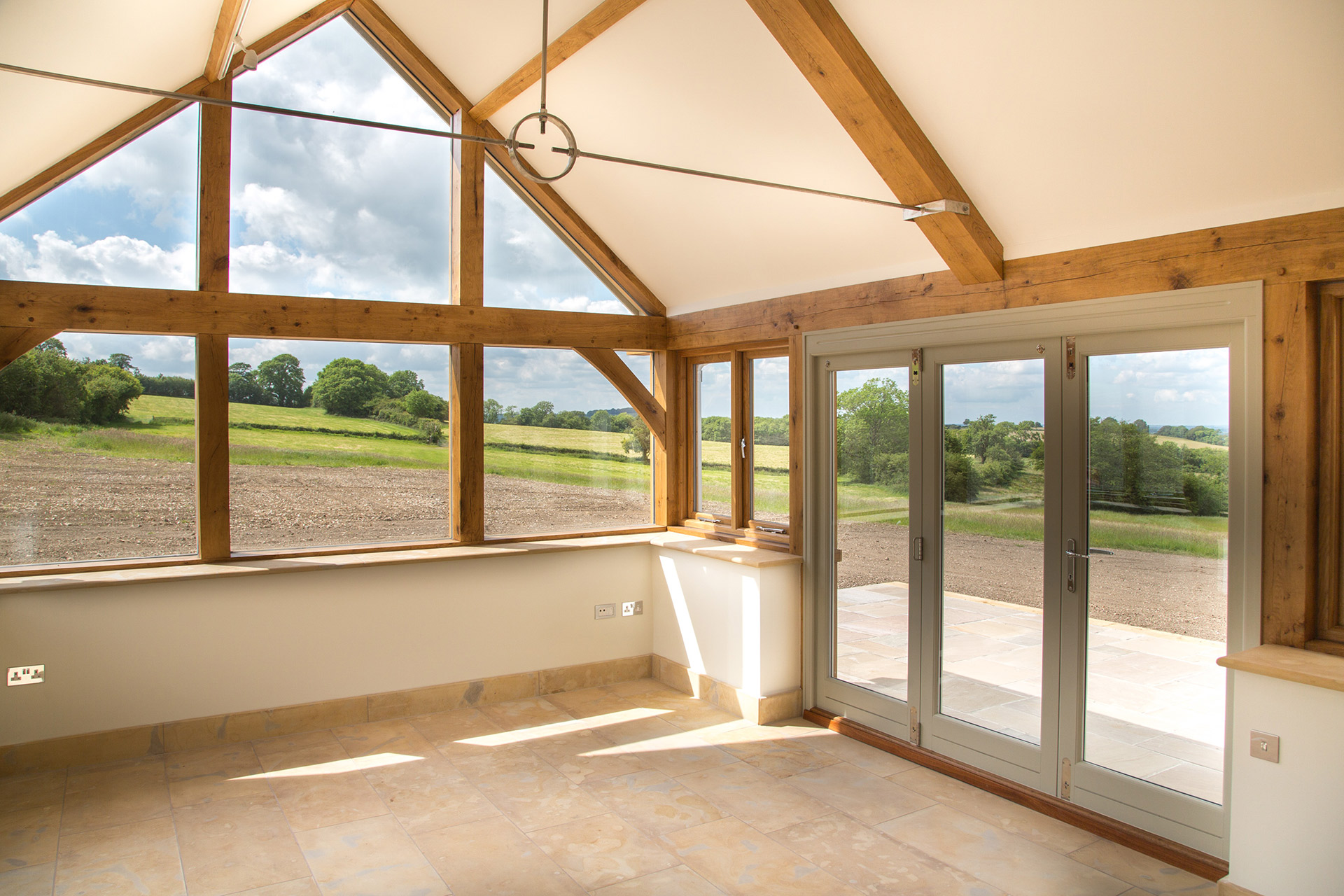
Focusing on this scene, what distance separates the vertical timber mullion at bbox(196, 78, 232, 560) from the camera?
184 inches

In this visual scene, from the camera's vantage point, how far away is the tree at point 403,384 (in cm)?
530

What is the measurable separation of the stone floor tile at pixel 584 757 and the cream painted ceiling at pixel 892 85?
2904mm

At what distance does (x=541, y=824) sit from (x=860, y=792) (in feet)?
5.00

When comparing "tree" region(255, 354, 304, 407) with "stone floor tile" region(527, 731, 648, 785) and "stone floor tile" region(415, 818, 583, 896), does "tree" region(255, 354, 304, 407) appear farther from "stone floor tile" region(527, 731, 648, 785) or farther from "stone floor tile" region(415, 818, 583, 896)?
"stone floor tile" region(415, 818, 583, 896)

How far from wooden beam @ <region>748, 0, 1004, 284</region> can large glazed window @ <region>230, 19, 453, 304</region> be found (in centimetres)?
286

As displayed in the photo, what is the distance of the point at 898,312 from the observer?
448 cm

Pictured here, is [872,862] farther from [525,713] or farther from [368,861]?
[525,713]

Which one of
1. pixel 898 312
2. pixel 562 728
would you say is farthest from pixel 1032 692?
pixel 562 728

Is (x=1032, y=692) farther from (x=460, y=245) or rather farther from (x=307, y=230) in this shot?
(x=307, y=230)

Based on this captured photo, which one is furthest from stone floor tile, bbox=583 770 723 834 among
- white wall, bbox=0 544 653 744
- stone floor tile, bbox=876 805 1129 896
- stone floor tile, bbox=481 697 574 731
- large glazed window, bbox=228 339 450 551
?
large glazed window, bbox=228 339 450 551

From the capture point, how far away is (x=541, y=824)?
3.71 metres

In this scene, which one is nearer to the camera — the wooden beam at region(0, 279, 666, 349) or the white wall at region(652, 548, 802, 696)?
the wooden beam at region(0, 279, 666, 349)

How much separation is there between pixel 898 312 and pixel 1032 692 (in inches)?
79.5

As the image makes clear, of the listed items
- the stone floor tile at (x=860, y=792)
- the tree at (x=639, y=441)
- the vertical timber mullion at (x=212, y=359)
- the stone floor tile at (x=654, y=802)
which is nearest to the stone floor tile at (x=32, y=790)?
the vertical timber mullion at (x=212, y=359)
